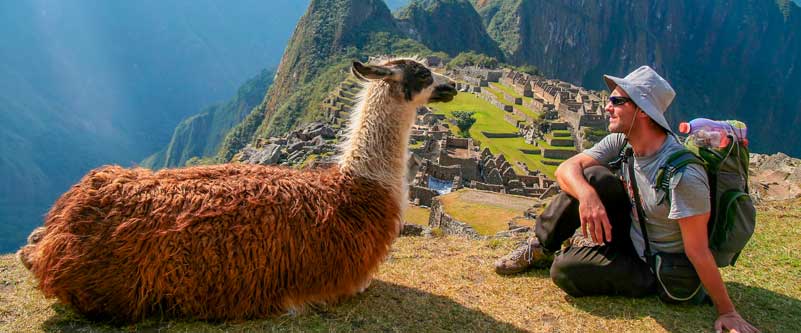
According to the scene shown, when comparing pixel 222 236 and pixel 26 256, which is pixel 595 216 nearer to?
pixel 222 236

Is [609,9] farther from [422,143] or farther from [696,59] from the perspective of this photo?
[422,143]

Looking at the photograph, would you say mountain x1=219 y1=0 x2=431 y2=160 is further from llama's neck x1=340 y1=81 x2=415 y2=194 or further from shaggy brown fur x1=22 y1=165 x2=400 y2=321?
shaggy brown fur x1=22 y1=165 x2=400 y2=321

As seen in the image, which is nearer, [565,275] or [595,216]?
[595,216]

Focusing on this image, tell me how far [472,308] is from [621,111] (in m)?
1.58

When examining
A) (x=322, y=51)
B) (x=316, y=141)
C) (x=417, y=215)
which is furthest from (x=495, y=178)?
(x=322, y=51)

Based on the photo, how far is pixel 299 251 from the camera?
3.26 metres

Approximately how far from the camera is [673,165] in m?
3.01

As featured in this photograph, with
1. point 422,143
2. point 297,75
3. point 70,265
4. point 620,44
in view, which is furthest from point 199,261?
point 620,44

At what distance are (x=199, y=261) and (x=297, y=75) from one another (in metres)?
98.6

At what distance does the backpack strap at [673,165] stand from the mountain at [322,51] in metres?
75.6

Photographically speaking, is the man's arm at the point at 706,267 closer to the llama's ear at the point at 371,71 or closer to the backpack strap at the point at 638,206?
the backpack strap at the point at 638,206

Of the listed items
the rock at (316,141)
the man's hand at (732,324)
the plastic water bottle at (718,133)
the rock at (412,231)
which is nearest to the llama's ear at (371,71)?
the plastic water bottle at (718,133)

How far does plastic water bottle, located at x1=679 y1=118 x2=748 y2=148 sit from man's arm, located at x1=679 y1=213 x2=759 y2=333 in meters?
0.46

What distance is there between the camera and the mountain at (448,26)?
5000 inches
